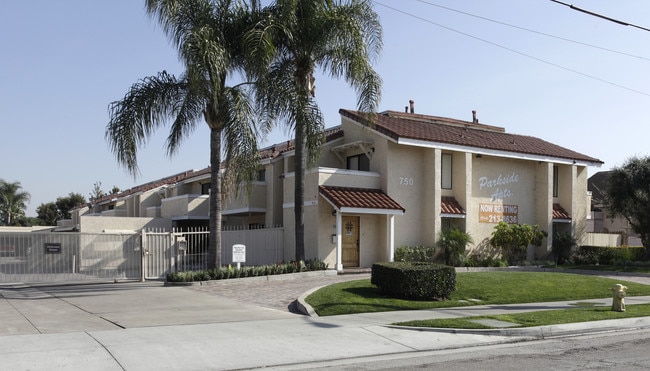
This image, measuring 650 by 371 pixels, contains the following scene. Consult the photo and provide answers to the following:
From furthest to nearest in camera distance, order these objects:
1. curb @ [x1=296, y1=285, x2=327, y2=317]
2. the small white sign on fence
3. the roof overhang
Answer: the roof overhang < the small white sign on fence < curb @ [x1=296, y1=285, x2=327, y2=317]

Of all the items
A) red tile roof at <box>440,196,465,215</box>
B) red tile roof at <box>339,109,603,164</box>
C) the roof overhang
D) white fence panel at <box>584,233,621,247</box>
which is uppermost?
red tile roof at <box>339,109,603,164</box>

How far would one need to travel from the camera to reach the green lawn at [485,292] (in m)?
14.7

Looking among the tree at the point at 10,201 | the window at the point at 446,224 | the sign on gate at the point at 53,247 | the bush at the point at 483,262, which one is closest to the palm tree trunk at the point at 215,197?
the sign on gate at the point at 53,247

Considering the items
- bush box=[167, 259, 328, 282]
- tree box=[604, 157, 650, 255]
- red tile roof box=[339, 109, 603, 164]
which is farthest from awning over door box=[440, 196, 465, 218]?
tree box=[604, 157, 650, 255]

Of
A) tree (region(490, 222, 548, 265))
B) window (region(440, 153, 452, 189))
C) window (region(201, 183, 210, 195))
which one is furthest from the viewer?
window (region(201, 183, 210, 195))

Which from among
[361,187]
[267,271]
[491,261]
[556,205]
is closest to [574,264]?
[556,205]

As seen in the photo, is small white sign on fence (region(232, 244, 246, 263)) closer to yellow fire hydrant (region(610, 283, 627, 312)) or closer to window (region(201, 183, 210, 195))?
yellow fire hydrant (region(610, 283, 627, 312))

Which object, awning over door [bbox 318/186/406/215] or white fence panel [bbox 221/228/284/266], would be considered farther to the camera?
white fence panel [bbox 221/228/284/266]

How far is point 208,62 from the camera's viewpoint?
703 inches

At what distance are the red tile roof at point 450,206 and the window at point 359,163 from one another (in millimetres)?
3563

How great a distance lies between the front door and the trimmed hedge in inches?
314

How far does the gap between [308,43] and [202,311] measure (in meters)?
10.7

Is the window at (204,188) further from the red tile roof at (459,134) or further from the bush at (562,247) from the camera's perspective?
the bush at (562,247)

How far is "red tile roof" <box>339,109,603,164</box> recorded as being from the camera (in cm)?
2548
